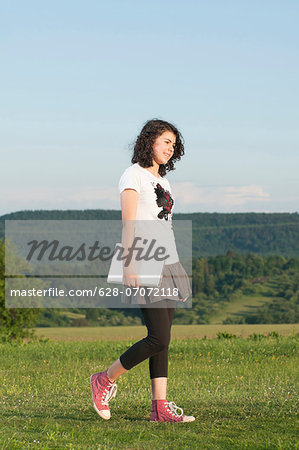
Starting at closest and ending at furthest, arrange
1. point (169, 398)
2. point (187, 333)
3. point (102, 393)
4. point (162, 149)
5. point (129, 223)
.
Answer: point (129, 223) → point (102, 393) → point (162, 149) → point (169, 398) → point (187, 333)

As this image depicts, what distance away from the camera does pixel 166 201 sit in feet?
17.2

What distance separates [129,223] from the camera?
4973 millimetres

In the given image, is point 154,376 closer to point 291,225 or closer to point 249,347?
point 249,347

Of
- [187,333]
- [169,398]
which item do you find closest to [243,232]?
[187,333]

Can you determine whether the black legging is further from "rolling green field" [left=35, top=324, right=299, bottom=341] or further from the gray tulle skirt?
"rolling green field" [left=35, top=324, right=299, bottom=341]

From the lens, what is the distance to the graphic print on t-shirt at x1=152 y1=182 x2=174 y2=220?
5180 millimetres

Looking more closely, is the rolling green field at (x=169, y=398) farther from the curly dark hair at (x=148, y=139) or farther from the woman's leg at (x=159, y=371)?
the curly dark hair at (x=148, y=139)

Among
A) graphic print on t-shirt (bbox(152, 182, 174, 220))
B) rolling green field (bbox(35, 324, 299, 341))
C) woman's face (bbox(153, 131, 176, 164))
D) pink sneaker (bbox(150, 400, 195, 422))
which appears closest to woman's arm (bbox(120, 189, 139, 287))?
graphic print on t-shirt (bbox(152, 182, 174, 220))

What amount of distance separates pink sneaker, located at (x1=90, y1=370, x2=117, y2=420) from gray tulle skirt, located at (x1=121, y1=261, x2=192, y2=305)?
733 millimetres

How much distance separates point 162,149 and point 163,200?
18.7 inches

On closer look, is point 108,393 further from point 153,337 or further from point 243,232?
point 243,232

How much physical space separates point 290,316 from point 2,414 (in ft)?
200

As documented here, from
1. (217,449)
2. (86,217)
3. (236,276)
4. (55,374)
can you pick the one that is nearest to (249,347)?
(55,374)

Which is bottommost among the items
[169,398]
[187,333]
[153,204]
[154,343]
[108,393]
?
[187,333]
